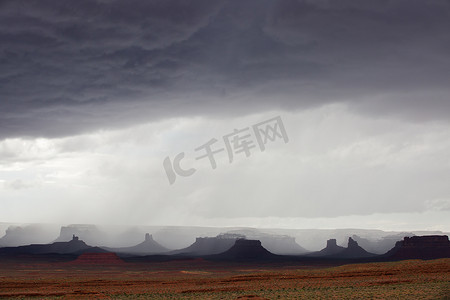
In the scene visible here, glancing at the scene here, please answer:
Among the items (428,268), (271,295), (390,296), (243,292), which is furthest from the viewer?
(428,268)

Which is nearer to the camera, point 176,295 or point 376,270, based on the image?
Answer: point 176,295

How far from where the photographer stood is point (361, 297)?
5566 centimetres

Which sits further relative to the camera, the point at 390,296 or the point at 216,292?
the point at 216,292

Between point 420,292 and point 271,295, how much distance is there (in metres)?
17.7

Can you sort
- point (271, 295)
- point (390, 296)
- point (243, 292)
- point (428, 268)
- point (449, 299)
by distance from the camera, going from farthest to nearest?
1. point (428, 268)
2. point (243, 292)
3. point (271, 295)
4. point (390, 296)
5. point (449, 299)

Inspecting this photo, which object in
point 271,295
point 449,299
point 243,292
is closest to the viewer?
point 449,299

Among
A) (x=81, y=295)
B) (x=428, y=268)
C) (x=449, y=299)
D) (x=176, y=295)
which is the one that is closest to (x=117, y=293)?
(x=81, y=295)

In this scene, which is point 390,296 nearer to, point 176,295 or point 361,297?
point 361,297

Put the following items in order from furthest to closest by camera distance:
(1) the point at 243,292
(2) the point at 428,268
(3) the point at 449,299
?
(2) the point at 428,268, (1) the point at 243,292, (3) the point at 449,299

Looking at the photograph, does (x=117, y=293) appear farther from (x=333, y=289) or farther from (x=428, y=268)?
(x=428, y=268)

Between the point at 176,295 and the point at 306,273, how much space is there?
38.8 meters

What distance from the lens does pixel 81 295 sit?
67562 millimetres

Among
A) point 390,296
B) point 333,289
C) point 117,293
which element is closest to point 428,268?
point 333,289

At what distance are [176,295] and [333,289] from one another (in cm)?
2092
